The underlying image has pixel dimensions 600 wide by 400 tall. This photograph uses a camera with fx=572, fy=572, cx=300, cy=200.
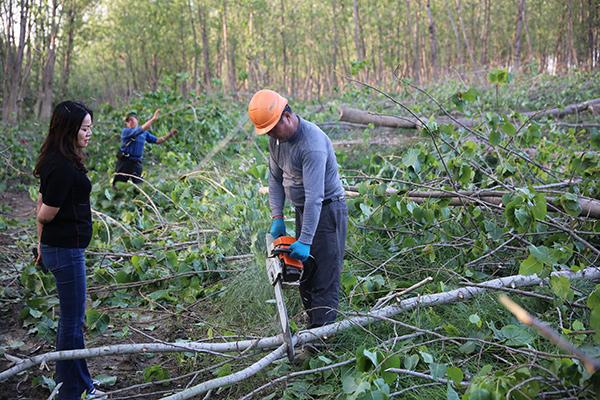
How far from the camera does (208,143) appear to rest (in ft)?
31.9

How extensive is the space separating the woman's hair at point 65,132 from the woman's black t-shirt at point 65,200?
1.3 inches

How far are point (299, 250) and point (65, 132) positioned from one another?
144 centimetres

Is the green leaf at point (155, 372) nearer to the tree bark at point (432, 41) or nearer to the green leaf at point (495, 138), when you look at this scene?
the green leaf at point (495, 138)

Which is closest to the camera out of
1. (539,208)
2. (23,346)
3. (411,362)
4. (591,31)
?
(411,362)

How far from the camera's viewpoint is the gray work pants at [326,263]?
3.43m

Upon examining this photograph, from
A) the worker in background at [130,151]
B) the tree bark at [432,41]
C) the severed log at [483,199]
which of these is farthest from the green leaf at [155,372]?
the tree bark at [432,41]

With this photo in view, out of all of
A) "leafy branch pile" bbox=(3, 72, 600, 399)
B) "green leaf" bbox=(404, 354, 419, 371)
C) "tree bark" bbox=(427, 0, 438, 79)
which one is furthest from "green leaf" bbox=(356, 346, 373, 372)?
"tree bark" bbox=(427, 0, 438, 79)

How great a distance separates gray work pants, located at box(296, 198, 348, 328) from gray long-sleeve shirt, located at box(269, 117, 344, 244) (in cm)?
13

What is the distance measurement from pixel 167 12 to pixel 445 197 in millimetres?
22799

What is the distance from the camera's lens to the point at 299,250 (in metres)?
3.16

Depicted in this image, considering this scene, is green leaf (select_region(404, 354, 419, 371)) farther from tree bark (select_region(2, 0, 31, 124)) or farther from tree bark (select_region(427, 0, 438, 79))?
tree bark (select_region(427, 0, 438, 79))

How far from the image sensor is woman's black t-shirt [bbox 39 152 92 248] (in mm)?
3066

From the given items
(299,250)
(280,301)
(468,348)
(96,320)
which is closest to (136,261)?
(96,320)

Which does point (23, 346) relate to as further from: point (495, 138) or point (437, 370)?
point (495, 138)
